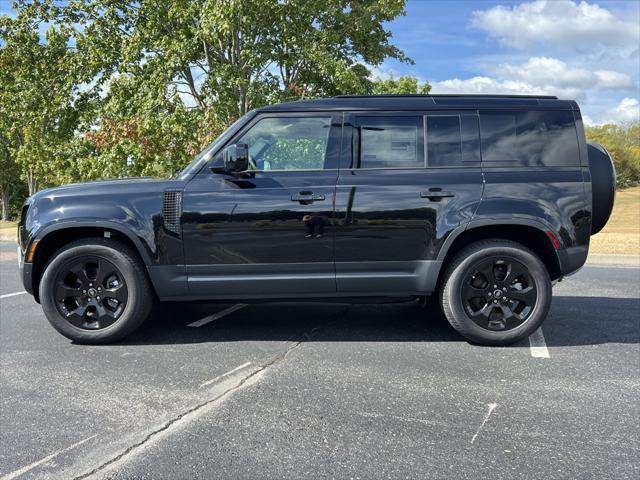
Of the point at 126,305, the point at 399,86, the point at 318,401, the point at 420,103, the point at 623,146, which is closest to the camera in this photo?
the point at 318,401

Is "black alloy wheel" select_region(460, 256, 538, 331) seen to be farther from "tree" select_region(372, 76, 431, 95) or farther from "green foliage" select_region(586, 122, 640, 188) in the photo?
"green foliage" select_region(586, 122, 640, 188)

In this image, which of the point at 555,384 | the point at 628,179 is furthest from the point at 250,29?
the point at 628,179

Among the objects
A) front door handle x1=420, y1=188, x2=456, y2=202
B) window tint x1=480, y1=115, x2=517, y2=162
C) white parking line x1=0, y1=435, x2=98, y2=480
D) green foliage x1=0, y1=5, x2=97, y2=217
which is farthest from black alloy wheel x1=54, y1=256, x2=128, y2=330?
green foliage x1=0, y1=5, x2=97, y2=217

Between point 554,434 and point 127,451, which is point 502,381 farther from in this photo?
point 127,451

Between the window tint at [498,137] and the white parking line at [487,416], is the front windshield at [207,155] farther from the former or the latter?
the white parking line at [487,416]

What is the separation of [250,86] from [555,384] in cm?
1213

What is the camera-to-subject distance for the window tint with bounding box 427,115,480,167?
423cm

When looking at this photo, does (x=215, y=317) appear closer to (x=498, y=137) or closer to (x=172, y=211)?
(x=172, y=211)

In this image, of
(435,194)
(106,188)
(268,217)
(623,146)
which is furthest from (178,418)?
(623,146)

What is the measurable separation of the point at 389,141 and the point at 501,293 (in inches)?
61.7

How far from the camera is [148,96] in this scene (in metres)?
13.6

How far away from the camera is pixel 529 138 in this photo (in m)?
4.25

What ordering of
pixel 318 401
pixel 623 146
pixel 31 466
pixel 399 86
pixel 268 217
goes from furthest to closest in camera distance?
pixel 623 146, pixel 399 86, pixel 268 217, pixel 318 401, pixel 31 466

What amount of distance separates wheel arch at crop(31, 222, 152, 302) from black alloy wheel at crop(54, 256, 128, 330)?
0.21 metres
